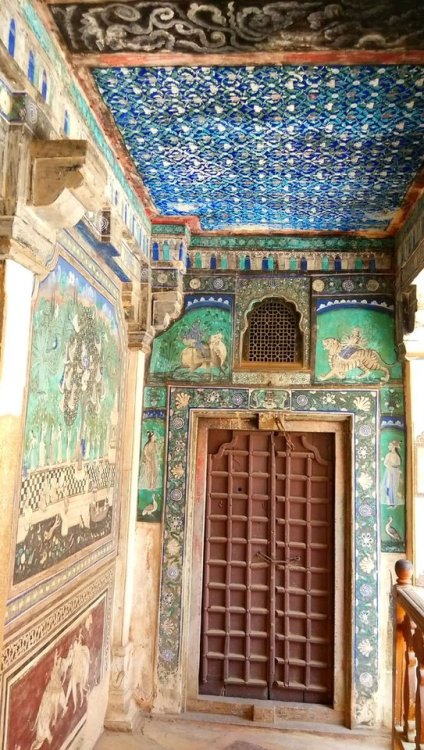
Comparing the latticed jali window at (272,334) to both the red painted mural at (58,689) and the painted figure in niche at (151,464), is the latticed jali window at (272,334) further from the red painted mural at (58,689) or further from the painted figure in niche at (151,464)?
the red painted mural at (58,689)

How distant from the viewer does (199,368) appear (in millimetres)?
5414

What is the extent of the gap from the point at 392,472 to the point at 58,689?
324 centimetres

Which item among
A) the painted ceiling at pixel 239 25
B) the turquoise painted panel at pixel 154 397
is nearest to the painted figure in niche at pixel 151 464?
the turquoise painted panel at pixel 154 397

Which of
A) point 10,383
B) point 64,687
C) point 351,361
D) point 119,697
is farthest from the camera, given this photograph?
point 351,361

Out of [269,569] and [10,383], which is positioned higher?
[10,383]

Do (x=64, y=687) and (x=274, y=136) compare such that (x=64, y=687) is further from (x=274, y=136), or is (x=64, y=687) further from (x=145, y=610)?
(x=274, y=136)

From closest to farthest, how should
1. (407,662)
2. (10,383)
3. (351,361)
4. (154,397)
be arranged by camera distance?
(10,383) → (407,662) → (351,361) → (154,397)

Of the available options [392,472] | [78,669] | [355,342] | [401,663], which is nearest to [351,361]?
[355,342]

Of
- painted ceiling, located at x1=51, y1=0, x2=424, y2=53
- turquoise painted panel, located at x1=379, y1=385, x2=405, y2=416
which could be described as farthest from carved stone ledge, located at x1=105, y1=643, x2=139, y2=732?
painted ceiling, located at x1=51, y1=0, x2=424, y2=53

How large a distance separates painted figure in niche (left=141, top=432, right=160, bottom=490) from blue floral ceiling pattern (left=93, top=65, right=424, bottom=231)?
213 centimetres

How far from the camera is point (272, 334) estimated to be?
549 centimetres

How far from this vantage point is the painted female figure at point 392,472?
5.14 m

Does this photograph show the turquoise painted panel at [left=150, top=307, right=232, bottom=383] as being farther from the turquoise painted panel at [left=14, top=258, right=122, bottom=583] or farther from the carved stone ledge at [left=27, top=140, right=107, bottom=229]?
the carved stone ledge at [left=27, top=140, right=107, bottom=229]

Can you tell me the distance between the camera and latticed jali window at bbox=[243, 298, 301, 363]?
546 cm
